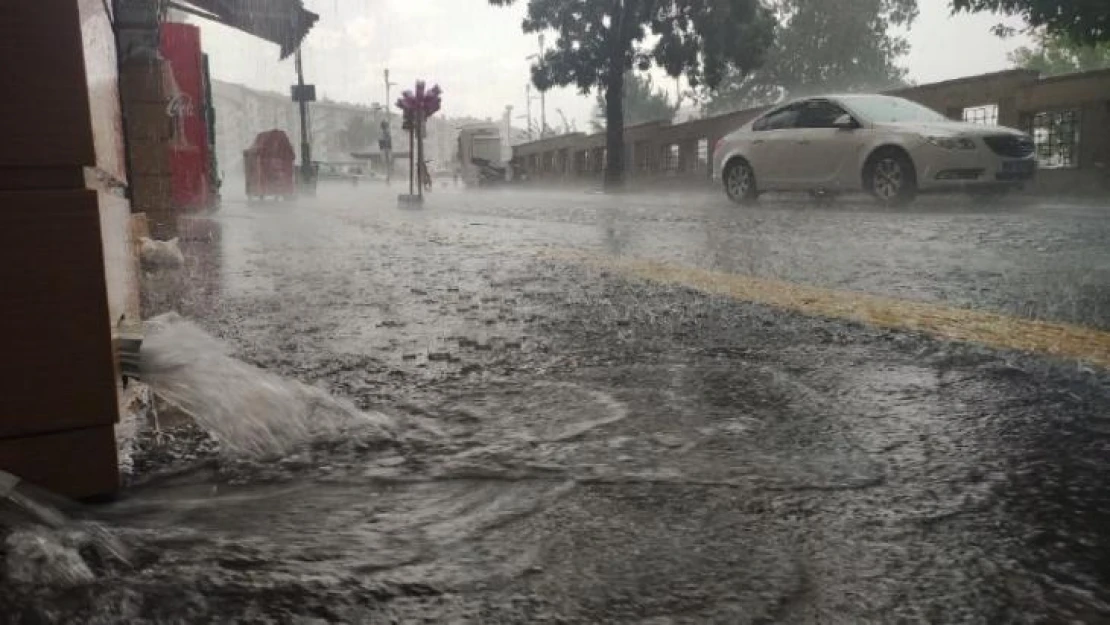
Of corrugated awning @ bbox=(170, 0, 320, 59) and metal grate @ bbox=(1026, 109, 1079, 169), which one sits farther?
metal grate @ bbox=(1026, 109, 1079, 169)

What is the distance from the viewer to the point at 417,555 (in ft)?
3.71

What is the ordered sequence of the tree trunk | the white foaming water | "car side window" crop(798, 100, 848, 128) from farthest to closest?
the tree trunk
"car side window" crop(798, 100, 848, 128)
the white foaming water

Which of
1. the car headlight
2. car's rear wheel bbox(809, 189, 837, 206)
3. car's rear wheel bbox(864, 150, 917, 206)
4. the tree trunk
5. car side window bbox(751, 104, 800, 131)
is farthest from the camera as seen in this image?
the tree trunk

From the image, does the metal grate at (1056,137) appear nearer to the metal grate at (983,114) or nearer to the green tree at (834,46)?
the metal grate at (983,114)

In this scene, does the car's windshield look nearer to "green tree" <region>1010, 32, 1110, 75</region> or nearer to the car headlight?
the car headlight

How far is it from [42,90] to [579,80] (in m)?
28.0

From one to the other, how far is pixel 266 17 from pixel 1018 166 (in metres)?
9.98

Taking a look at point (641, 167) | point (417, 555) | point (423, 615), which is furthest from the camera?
point (641, 167)

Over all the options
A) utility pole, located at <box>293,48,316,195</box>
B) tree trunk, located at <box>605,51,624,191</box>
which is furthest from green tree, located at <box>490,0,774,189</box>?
utility pole, located at <box>293,48,316,195</box>

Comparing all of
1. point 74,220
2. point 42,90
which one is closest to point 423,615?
point 74,220

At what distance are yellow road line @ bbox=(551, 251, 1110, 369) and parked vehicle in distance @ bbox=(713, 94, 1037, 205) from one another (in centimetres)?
734

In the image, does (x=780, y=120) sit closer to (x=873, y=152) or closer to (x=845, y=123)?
(x=845, y=123)

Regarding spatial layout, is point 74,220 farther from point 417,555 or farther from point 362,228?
point 362,228

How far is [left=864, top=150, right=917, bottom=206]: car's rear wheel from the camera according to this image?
10719 mm
